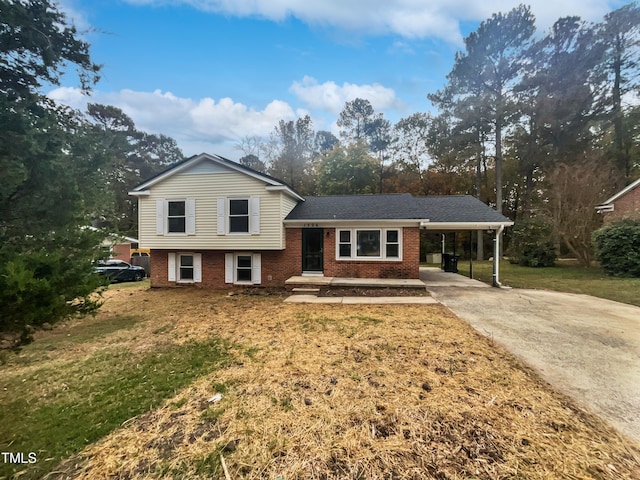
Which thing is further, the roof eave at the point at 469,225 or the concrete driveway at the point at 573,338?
the roof eave at the point at 469,225

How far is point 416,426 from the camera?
2.76 m

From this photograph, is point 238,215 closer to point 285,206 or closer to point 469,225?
point 285,206

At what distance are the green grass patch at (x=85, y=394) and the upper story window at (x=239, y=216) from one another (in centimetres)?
623

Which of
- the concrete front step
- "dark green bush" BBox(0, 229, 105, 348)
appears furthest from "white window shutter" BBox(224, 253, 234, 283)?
"dark green bush" BBox(0, 229, 105, 348)

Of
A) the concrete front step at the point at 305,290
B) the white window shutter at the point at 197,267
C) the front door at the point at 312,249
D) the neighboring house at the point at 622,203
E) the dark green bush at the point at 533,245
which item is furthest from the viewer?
the dark green bush at the point at 533,245

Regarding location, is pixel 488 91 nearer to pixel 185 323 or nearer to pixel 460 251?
pixel 460 251

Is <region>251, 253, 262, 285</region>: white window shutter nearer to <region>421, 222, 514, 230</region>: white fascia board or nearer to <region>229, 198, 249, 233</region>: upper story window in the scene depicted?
<region>229, 198, 249, 233</region>: upper story window

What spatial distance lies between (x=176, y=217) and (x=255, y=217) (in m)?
3.31

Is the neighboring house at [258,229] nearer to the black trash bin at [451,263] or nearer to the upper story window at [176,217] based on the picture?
the upper story window at [176,217]

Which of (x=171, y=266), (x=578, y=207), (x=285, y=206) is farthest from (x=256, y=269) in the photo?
(x=578, y=207)

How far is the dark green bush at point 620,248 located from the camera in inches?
511

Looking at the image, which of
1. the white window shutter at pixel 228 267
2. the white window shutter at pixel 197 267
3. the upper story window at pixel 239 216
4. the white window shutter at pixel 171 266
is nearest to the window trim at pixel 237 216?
the upper story window at pixel 239 216

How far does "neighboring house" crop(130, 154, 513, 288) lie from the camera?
10789 mm

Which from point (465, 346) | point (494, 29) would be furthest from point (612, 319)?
point (494, 29)
